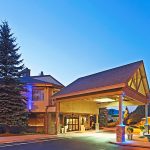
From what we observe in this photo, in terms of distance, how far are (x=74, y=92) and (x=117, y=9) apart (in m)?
12.3

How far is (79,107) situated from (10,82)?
9.39m

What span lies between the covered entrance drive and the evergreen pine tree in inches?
169

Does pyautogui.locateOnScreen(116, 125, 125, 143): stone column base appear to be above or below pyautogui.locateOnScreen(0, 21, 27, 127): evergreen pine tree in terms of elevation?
below

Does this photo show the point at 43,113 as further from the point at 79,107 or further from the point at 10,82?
the point at 10,82

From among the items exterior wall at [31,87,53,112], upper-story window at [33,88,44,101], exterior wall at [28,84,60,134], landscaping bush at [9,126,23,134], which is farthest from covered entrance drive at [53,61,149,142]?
landscaping bush at [9,126,23,134]

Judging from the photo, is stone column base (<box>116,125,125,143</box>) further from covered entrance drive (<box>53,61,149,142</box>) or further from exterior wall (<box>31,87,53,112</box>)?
exterior wall (<box>31,87,53,112</box>)

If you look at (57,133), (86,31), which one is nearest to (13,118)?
(57,133)

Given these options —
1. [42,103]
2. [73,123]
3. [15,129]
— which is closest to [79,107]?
[73,123]

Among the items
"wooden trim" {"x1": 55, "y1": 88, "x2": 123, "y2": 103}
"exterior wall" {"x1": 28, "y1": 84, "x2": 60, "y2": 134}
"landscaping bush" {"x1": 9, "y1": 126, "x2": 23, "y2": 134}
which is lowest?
"landscaping bush" {"x1": 9, "y1": 126, "x2": 23, "y2": 134}

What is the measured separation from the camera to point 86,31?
3462 centimetres

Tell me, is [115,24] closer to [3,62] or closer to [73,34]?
[73,34]

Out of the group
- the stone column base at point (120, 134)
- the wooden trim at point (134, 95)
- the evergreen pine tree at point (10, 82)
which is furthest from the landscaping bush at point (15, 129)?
the wooden trim at point (134, 95)

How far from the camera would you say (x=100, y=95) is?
21859 millimetres

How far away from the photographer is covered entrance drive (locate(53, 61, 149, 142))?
20234mm
